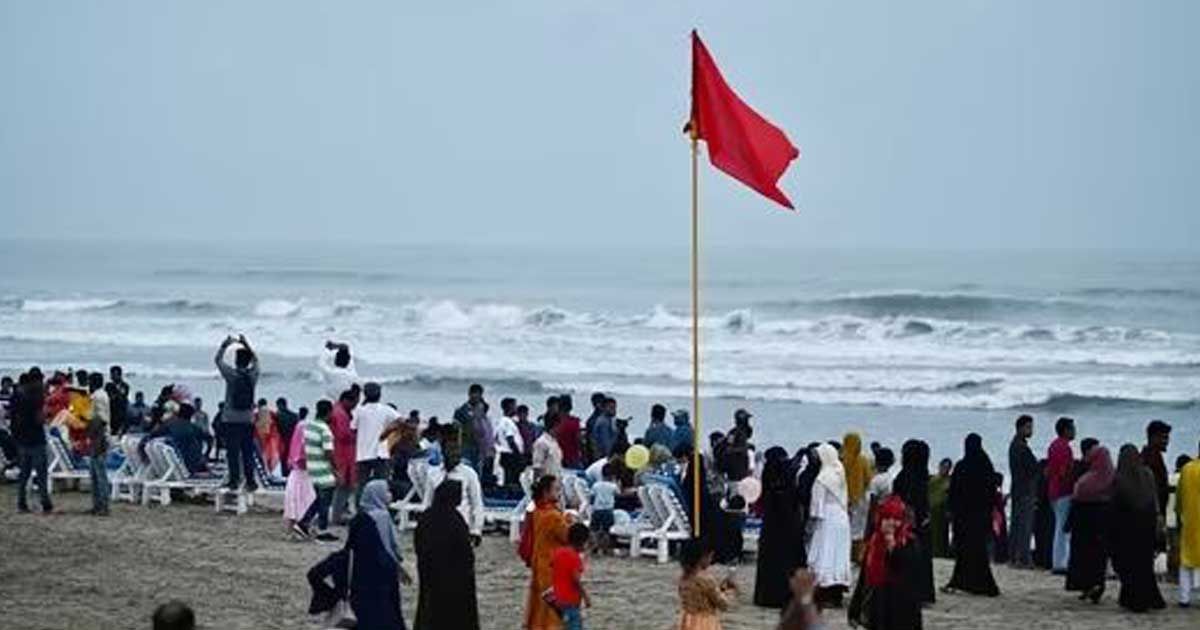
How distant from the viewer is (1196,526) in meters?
17.1

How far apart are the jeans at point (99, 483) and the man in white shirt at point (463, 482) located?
306 centimetres

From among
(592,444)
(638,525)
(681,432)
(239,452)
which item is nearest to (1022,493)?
(638,525)

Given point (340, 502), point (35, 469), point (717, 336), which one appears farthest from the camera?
point (717, 336)

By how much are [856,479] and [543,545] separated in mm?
4449

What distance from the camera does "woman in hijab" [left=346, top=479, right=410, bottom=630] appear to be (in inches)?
527

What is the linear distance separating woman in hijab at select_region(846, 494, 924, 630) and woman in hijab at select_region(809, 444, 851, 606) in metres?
1.88

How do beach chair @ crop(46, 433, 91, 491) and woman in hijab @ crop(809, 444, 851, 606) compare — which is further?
beach chair @ crop(46, 433, 91, 491)

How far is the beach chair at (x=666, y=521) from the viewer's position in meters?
19.0

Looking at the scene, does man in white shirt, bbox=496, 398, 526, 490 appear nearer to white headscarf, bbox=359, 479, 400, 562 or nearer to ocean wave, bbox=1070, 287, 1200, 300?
white headscarf, bbox=359, 479, 400, 562

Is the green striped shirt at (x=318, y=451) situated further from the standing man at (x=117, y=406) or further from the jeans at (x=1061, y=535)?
the jeans at (x=1061, y=535)

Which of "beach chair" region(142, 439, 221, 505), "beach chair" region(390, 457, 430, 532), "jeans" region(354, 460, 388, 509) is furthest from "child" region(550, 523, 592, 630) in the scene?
"beach chair" region(142, 439, 221, 505)

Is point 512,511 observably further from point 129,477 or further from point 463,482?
point 129,477

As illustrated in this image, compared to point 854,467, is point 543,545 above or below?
below

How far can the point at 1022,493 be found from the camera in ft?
63.2
